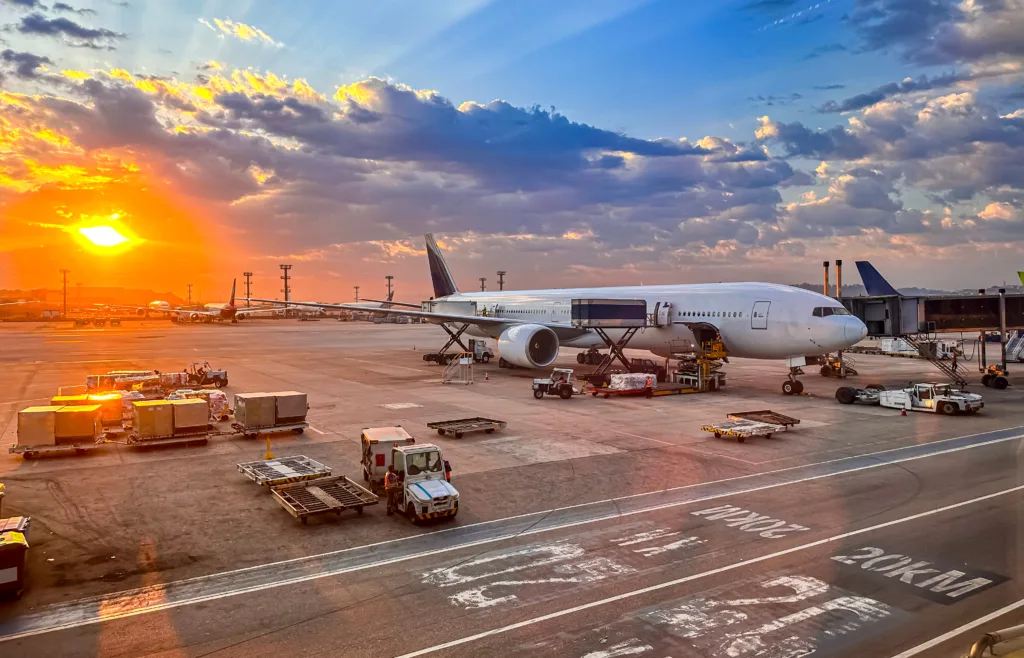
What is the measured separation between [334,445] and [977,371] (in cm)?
3913

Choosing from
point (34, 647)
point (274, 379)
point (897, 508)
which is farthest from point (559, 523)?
point (274, 379)

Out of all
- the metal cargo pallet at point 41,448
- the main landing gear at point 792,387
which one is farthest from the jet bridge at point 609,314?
the metal cargo pallet at point 41,448

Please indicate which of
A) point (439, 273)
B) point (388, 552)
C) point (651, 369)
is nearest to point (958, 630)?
point (388, 552)

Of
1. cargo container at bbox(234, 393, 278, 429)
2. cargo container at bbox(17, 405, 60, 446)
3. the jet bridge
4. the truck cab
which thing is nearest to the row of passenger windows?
the jet bridge

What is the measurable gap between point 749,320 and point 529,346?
34.4 ft

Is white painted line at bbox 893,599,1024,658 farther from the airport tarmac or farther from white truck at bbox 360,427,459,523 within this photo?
white truck at bbox 360,427,459,523

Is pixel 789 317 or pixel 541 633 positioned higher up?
pixel 789 317

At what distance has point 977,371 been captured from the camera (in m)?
39.8

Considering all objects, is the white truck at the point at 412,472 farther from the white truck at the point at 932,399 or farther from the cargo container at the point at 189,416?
the white truck at the point at 932,399

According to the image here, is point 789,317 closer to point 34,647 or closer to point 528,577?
point 528,577

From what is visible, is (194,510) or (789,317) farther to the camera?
(789,317)

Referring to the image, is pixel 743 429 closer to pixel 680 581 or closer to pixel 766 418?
pixel 766 418

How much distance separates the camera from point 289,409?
70.5ft

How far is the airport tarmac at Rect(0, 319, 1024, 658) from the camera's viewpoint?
8.31m
